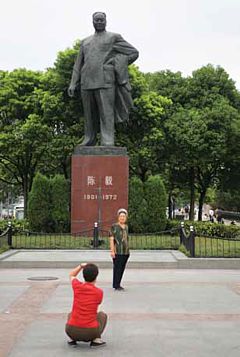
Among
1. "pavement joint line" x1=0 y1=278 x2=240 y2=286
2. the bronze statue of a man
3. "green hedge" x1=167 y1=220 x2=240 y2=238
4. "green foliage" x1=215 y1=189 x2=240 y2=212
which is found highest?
the bronze statue of a man

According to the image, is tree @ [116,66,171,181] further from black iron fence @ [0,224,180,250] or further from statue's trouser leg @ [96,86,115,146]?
black iron fence @ [0,224,180,250]

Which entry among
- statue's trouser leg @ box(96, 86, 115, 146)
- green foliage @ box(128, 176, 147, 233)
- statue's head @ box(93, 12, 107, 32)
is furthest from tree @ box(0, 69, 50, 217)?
statue's head @ box(93, 12, 107, 32)

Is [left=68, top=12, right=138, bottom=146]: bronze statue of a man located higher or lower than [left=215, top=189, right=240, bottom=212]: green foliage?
higher

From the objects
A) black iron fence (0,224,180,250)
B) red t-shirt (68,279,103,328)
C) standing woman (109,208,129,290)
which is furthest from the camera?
black iron fence (0,224,180,250)

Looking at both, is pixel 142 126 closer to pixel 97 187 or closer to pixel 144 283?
pixel 97 187

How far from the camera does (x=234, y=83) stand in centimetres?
3772

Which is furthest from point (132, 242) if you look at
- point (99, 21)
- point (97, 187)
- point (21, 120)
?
point (21, 120)

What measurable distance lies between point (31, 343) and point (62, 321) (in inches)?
48.6

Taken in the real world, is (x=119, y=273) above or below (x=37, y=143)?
below

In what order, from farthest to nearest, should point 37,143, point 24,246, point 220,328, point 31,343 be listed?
point 37,143, point 24,246, point 220,328, point 31,343

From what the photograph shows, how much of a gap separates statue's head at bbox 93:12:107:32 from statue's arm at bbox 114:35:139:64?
0.64 metres

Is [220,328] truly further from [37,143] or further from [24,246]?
[37,143]

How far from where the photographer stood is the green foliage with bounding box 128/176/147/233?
21891 millimetres

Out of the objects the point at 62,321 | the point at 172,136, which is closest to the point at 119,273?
the point at 62,321
